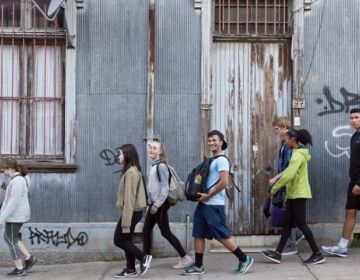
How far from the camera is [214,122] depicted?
9484 mm

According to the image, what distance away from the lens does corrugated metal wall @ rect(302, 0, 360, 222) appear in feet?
30.6

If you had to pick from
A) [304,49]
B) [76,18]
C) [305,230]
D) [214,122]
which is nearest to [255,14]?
[304,49]

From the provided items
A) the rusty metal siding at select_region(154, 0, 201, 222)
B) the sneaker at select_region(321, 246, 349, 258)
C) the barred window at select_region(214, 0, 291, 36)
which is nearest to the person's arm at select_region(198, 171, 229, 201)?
the rusty metal siding at select_region(154, 0, 201, 222)

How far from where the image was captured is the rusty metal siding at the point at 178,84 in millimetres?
9320

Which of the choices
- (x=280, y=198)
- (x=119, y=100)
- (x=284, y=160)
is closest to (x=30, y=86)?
(x=119, y=100)

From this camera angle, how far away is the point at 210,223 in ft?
25.9

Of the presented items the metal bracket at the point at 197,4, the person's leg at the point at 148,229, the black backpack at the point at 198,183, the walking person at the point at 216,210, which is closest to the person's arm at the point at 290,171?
the walking person at the point at 216,210

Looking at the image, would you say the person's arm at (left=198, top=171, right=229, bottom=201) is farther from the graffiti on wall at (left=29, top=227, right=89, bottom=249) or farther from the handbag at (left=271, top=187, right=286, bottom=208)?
the graffiti on wall at (left=29, top=227, right=89, bottom=249)

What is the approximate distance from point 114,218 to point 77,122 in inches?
53.5

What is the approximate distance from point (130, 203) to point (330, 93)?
316 cm

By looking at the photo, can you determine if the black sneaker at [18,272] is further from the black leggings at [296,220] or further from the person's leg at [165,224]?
the black leggings at [296,220]

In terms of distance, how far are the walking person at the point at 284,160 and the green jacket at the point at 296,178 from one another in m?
0.17

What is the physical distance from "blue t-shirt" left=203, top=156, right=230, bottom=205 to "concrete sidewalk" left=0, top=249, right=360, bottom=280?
877 mm

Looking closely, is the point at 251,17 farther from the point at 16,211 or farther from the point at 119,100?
the point at 16,211
